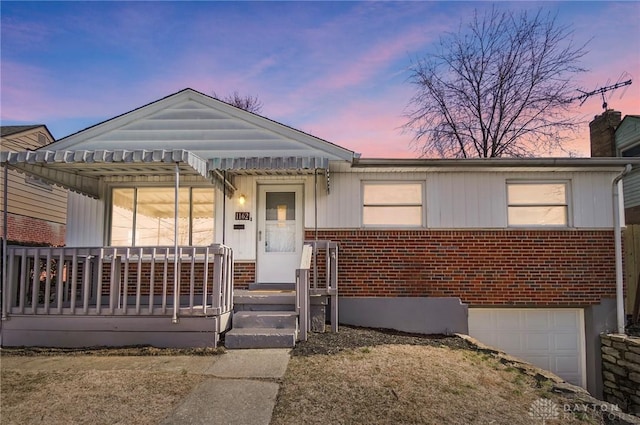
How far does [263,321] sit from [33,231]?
12.4 meters

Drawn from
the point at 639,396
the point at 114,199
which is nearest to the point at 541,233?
the point at 639,396

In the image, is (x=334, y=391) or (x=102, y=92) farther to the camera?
(x=102, y=92)

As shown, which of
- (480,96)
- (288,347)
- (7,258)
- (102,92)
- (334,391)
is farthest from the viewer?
(480,96)

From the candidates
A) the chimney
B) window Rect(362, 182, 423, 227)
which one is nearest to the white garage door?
window Rect(362, 182, 423, 227)

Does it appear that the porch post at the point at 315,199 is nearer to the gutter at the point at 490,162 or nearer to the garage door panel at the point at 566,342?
the gutter at the point at 490,162

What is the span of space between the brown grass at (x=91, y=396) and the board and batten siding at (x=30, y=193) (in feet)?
34.5

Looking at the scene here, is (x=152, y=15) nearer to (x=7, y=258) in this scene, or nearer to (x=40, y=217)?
(x=7, y=258)

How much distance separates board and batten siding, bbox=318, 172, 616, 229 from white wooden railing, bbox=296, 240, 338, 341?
2.32 ft

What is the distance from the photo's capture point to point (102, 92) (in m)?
12.0

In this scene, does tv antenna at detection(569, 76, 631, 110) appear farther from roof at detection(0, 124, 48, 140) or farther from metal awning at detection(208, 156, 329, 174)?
roof at detection(0, 124, 48, 140)

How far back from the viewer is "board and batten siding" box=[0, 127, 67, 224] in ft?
45.0

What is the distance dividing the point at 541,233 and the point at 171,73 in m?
10.7

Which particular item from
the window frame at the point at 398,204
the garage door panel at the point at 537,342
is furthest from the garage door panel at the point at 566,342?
the window frame at the point at 398,204

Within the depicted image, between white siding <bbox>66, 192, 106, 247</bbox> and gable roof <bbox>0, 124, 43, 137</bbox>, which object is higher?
gable roof <bbox>0, 124, 43, 137</bbox>
